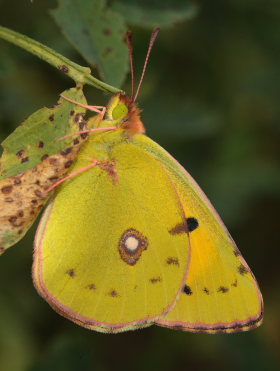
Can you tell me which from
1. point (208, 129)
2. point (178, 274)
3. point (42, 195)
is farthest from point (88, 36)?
point (208, 129)

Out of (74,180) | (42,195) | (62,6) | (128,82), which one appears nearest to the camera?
(42,195)

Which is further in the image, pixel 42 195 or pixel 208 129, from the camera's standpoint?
pixel 208 129

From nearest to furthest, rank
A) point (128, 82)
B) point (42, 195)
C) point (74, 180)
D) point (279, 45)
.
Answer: point (42, 195) → point (74, 180) → point (128, 82) → point (279, 45)

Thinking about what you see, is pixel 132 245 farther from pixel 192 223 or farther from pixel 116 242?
pixel 192 223

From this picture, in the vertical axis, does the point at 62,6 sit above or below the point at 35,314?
above

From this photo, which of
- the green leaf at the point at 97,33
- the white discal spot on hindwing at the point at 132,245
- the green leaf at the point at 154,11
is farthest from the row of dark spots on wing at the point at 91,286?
the green leaf at the point at 154,11

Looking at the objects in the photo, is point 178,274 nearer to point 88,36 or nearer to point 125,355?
point 88,36

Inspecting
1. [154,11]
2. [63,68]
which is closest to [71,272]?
[63,68]
